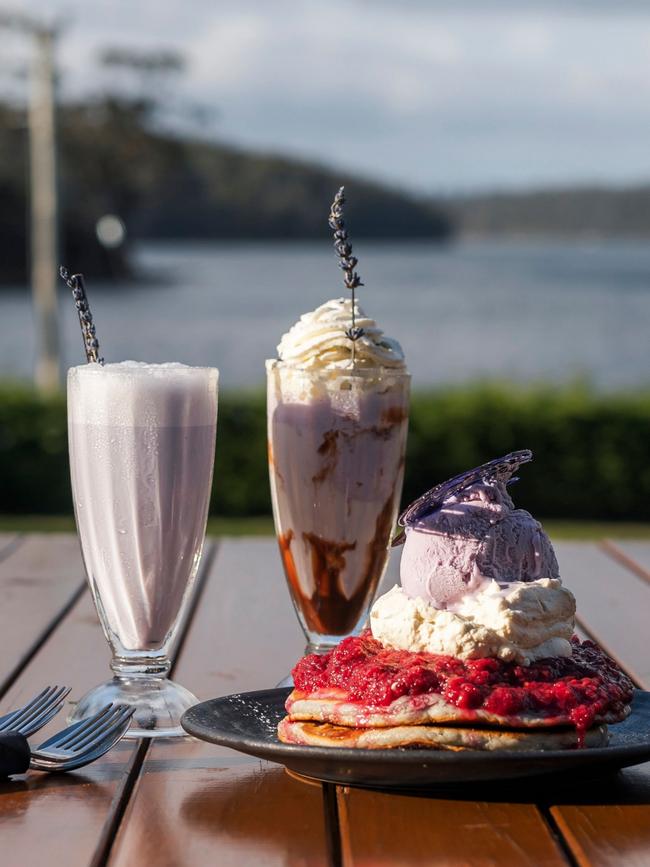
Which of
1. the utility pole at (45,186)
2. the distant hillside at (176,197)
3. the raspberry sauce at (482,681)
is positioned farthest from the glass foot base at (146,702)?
the distant hillside at (176,197)

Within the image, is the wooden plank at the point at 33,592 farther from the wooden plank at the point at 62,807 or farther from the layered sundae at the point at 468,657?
the layered sundae at the point at 468,657

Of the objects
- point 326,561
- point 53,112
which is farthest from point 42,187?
point 326,561

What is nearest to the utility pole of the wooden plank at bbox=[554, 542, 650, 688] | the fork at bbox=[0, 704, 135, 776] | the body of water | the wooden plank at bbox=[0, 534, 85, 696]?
the body of water

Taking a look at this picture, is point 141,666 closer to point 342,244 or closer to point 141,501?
point 141,501

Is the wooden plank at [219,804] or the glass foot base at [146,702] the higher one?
the wooden plank at [219,804]

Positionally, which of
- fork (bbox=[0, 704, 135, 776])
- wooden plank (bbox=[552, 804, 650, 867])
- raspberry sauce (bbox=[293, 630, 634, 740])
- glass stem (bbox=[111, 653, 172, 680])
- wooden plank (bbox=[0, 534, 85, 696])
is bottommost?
wooden plank (bbox=[0, 534, 85, 696])

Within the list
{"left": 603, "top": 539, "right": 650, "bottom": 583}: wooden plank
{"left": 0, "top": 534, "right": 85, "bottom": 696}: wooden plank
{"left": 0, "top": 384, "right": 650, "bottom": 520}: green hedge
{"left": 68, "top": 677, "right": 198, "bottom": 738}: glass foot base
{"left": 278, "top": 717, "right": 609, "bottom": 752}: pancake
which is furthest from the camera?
{"left": 0, "top": 384, "right": 650, "bottom": 520}: green hedge

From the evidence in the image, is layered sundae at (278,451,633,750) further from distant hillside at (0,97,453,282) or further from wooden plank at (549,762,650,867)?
distant hillside at (0,97,453,282)
